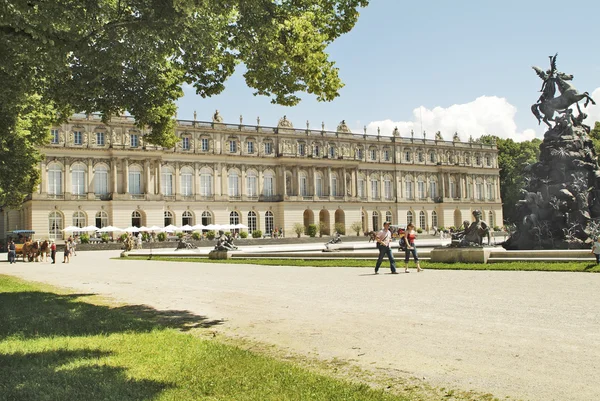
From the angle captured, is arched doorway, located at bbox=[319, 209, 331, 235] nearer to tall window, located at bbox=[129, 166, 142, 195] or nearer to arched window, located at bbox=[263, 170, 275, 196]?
arched window, located at bbox=[263, 170, 275, 196]

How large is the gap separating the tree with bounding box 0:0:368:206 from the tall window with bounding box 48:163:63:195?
4666cm

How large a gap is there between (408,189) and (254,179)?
24330mm

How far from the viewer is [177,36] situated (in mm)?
8711

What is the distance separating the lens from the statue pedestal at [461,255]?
1783 centimetres

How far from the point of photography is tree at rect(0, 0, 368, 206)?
8000mm

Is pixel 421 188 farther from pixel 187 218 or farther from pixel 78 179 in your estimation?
pixel 78 179

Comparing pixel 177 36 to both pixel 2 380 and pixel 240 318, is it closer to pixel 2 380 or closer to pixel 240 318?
pixel 240 318

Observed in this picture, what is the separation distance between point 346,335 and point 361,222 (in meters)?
66.6

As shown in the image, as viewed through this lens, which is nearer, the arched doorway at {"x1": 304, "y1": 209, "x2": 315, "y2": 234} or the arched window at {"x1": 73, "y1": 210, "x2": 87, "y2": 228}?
the arched window at {"x1": 73, "y1": 210, "x2": 87, "y2": 228}

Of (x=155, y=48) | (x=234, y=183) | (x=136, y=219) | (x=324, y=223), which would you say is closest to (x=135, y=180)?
(x=136, y=219)

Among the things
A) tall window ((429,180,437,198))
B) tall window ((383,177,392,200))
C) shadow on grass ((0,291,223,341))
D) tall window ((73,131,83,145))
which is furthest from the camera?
→ tall window ((429,180,437,198))

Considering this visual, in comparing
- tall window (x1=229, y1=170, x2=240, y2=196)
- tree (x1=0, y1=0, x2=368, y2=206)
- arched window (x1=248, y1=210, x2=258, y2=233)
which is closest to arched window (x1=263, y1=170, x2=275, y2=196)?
arched window (x1=248, y1=210, x2=258, y2=233)

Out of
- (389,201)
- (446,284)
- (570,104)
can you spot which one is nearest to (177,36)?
(446,284)

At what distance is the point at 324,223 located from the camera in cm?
7169
